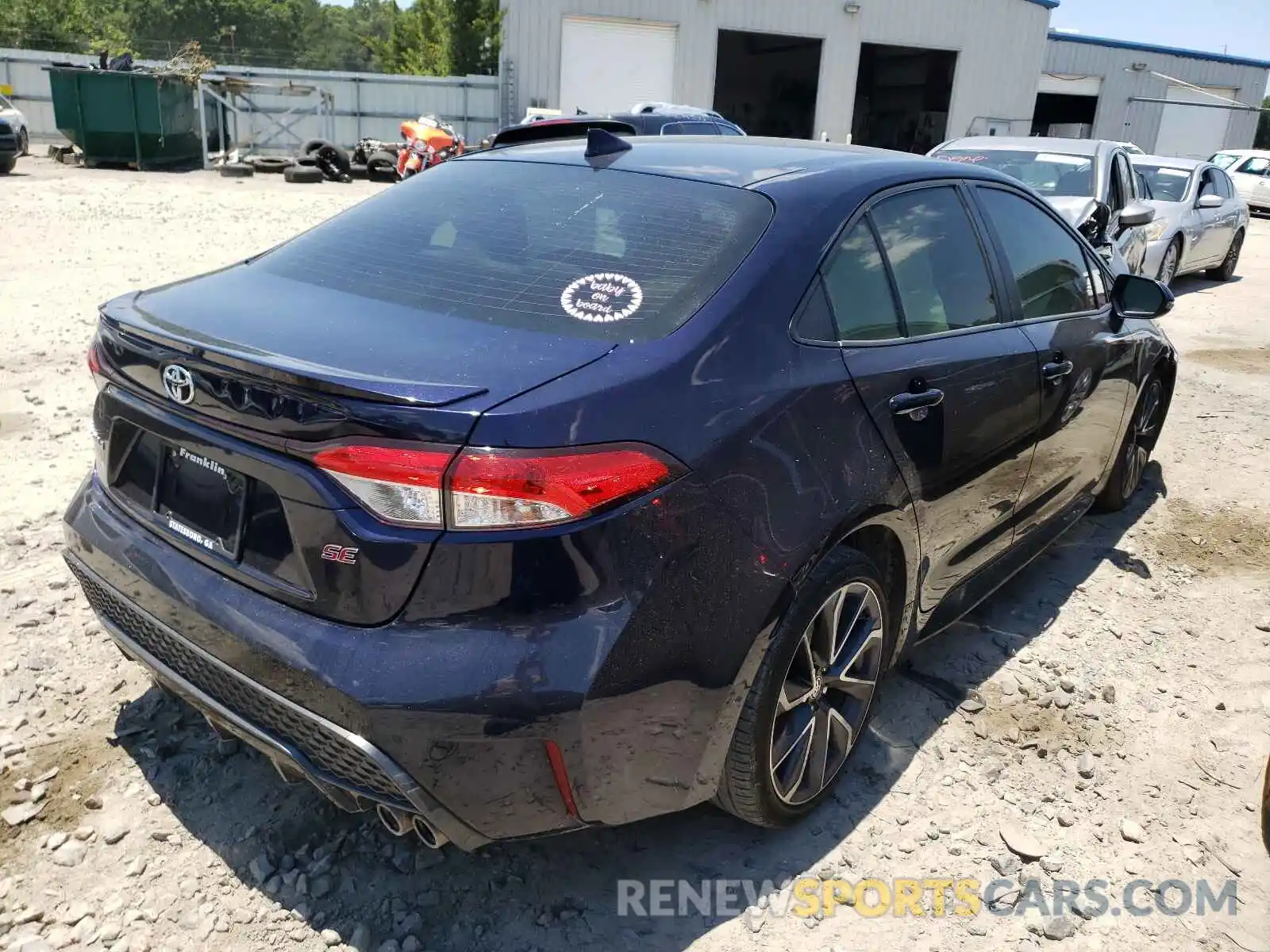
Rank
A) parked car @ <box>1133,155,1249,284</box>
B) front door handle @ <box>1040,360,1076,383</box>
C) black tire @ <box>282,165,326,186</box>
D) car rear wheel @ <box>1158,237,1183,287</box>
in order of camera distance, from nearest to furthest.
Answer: front door handle @ <box>1040,360,1076,383</box>
parked car @ <box>1133,155,1249,284</box>
car rear wheel @ <box>1158,237,1183,287</box>
black tire @ <box>282,165,326,186</box>

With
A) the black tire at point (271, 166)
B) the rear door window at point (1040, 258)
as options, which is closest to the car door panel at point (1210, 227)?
the rear door window at point (1040, 258)

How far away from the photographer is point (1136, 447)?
4992 millimetres

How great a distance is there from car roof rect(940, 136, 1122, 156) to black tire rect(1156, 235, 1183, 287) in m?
1.69

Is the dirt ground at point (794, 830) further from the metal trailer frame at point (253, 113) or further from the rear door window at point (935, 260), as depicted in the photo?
the metal trailer frame at point (253, 113)

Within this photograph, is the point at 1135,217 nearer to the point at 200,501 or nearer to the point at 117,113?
the point at 200,501

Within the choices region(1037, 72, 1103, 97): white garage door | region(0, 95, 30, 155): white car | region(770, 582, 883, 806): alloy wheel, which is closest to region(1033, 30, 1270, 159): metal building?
region(1037, 72, 1103, 97): white garage door

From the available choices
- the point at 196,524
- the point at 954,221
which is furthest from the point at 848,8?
the point at 196,524

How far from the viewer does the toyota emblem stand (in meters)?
2.21

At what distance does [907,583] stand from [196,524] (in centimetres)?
189

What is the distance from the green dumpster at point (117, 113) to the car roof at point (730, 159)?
2169 centimetres

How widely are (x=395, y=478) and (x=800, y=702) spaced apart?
123 centimetres

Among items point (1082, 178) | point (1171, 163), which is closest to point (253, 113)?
point (1171, 163)

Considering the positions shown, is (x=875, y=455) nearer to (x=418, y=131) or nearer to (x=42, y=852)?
(x=42, y=852)

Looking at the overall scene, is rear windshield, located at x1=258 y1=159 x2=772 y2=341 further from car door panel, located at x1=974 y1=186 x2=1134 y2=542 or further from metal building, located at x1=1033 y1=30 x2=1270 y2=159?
metal building, located at x1=1033 y1=30 x2=1270 y2=159
